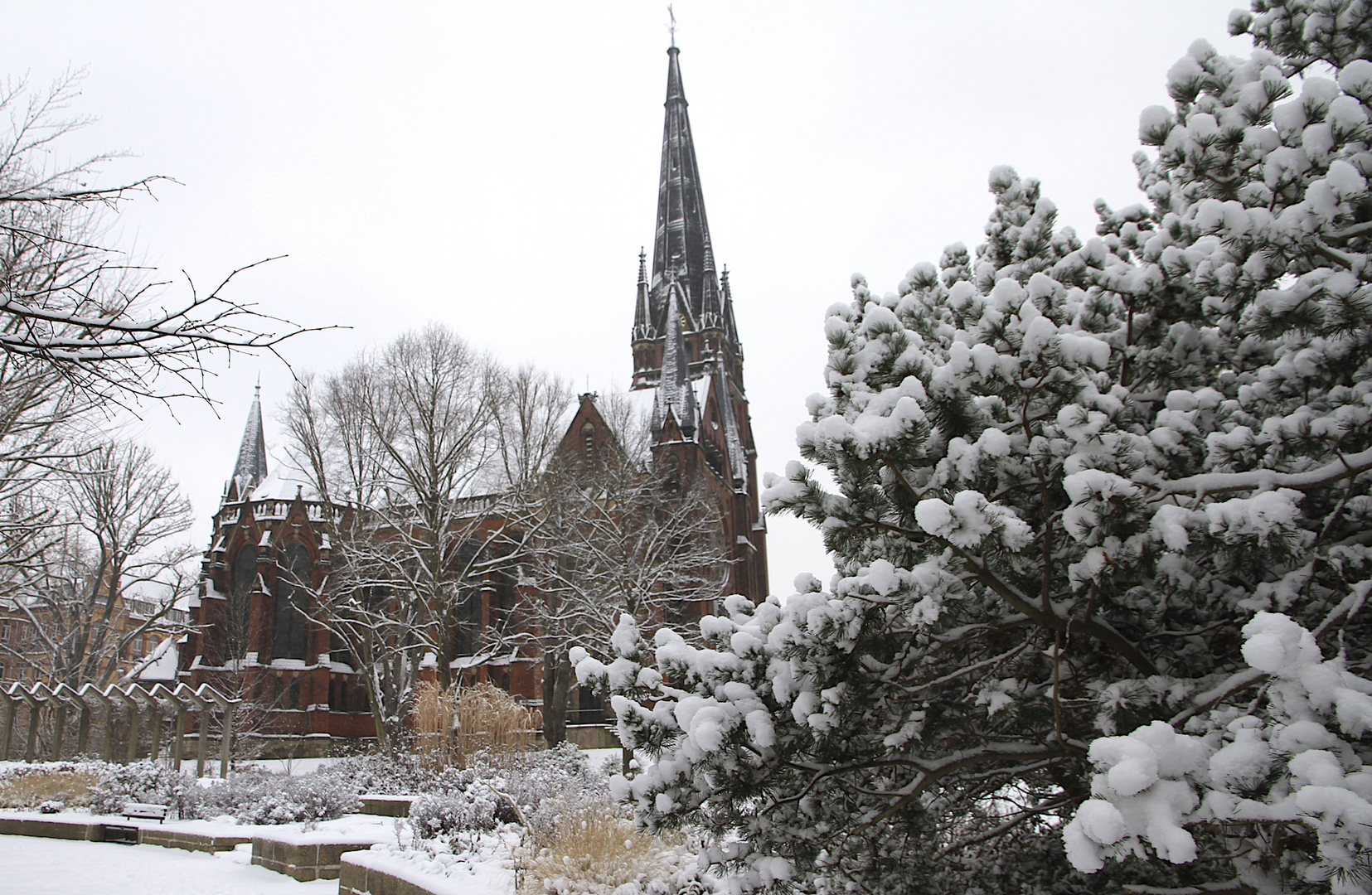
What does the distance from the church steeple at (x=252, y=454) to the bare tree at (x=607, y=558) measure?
15081mm

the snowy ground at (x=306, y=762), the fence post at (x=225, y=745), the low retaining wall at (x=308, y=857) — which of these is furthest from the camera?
the snowy ground at (x=306, y=762)

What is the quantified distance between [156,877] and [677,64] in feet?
153

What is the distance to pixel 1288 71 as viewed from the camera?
371 centimetres

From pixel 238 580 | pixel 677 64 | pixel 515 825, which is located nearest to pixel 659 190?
pixel 677 64

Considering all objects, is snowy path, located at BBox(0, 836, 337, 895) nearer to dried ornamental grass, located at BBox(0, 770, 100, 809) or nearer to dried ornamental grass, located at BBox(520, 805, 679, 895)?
dried ornamental grass, located at BBox(0, 770, 100, 809)

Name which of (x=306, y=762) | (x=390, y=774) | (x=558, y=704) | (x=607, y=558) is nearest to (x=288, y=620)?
(x=306, y=762)

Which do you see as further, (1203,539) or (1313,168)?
(1313,168)

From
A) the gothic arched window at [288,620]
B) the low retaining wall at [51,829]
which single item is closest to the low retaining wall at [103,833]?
the low retaining wall at [51,829]

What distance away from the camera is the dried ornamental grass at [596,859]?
6.12m

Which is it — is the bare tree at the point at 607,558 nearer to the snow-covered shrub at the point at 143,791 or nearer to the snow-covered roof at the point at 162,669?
the snow-covered shrub at the point at 143,791

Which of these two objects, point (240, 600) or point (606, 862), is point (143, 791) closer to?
point (606, 862)

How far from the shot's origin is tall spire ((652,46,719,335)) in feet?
136

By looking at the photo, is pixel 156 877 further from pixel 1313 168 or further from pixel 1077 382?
pixel 1313 168

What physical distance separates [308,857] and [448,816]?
5.57 ft
